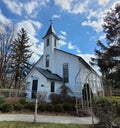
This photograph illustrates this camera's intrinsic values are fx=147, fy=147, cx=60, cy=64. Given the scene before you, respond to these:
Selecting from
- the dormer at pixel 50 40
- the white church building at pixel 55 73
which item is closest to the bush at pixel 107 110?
the white church building at pixel 55 73

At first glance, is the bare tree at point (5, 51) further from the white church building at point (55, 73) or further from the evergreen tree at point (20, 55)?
the white church building at point (55, 73)

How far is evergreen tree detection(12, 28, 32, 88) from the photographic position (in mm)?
27281

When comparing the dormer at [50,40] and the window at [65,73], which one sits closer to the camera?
the window at [65,73]

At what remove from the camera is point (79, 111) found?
37.2 ft

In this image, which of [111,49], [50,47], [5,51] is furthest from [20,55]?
[111,49]

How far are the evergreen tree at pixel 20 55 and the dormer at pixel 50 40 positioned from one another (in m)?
7.27

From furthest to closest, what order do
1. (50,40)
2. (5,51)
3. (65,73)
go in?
(5,51) → (50,40) → (65,73)

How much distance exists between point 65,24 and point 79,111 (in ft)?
25.3

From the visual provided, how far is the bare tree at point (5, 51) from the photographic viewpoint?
26.9 meters

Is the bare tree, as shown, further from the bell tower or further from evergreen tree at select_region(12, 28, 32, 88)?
the bell tower

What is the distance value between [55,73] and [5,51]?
1249cm

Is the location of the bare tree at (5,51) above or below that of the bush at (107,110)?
above

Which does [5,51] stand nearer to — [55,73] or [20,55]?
[20,55]

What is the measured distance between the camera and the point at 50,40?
22047mm
